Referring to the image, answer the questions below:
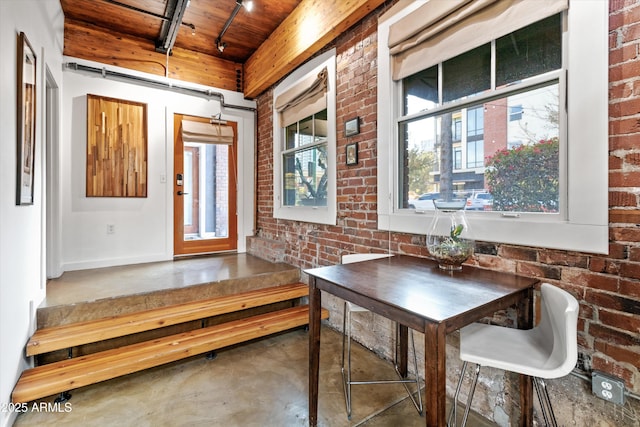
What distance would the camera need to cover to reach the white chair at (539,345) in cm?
121

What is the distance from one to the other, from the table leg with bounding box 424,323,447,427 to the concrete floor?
878mm

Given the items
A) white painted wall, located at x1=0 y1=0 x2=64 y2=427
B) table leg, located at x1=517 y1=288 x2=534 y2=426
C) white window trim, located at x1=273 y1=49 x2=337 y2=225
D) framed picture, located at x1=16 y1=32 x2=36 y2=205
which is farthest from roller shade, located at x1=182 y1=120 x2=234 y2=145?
table leg, located at x1=517 y1=288 x2=534 y2=426

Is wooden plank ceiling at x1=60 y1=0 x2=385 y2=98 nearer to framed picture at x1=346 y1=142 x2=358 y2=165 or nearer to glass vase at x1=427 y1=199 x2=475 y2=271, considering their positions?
framed picture at x1=346 y1=142 x2=358 y2=165

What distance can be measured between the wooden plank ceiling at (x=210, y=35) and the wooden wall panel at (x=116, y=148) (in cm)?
57

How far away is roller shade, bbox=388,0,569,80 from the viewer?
1.68 meters

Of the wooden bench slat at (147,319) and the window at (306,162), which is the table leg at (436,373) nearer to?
the wooden bench slat at (147,319)

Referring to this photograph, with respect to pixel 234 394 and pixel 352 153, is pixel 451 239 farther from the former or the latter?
pixel 234 394

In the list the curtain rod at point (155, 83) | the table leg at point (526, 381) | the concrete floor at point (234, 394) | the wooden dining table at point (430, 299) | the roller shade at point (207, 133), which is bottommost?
the concrete floor at point (234, 394)

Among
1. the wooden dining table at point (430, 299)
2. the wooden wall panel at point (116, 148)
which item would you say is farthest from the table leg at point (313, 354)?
the wooden wall panel at point (116, 148)

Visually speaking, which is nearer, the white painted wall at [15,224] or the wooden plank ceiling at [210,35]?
the white painted wall at [15,224]

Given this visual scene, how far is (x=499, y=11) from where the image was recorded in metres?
1.80

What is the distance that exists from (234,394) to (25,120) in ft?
7.39

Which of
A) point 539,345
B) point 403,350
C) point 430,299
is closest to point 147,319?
Answer: point 403,350

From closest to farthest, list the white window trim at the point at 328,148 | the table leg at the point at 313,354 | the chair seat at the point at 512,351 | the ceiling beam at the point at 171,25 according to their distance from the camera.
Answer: the chair seat at the point at 512,351 → the table leg at the point at 313,354 → the white window trim at the point at 328,148 → the ceiling beam at the point at 171,25
